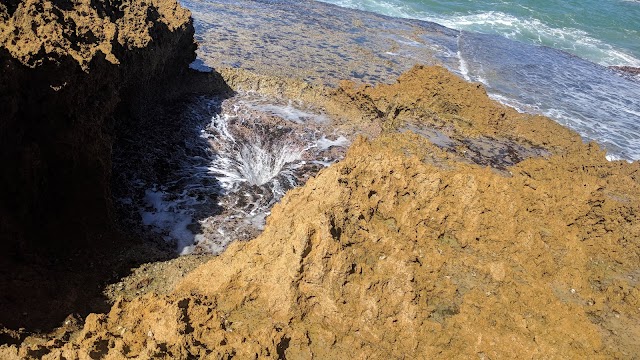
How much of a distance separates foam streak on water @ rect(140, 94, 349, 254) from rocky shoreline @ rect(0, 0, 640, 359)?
1.07 metres

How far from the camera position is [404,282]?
115 inches

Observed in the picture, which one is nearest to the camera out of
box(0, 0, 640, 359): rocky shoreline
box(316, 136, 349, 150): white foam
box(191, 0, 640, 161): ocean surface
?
box(0, 0, 640, 359): rocky shoreline

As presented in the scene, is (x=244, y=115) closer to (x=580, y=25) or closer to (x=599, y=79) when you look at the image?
(x=599, y=79)

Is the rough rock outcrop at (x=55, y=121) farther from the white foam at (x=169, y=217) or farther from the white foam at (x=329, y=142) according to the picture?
the white foam at (x=329, y=142)

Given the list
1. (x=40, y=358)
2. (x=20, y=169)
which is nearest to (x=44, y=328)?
(x=40, y=358)

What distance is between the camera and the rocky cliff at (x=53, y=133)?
167 inches

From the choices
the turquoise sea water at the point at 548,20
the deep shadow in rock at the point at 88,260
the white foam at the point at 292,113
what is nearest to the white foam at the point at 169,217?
the deep shadow in rock at the point at 88,260

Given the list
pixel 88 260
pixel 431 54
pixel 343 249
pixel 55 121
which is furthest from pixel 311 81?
pixel 343 249

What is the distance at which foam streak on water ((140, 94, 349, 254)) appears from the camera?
670 centimetres

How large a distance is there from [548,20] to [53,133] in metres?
28.1

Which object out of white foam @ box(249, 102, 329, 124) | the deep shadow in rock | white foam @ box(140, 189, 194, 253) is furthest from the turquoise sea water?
white foam @ box(140, 189, 194, 253)

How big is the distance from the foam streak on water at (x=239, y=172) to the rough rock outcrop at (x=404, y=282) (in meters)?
3.20

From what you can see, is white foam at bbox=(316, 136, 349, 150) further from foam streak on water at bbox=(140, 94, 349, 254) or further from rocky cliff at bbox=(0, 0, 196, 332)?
rocky cliff at bbox=(0, 0, 196, 332)

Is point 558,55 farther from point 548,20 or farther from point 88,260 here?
point 88,260
